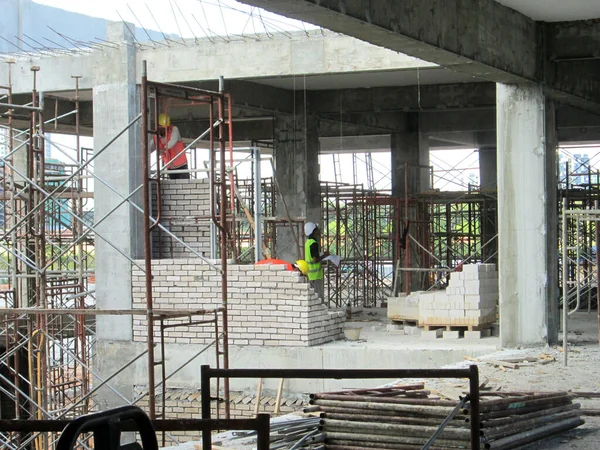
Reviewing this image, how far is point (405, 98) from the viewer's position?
70.6 ft

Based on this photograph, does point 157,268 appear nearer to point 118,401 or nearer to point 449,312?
point 118,401

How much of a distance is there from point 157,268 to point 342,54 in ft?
16.6

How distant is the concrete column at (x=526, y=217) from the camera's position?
545 inches

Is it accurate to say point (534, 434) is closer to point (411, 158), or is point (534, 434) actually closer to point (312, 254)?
point (312, 254)

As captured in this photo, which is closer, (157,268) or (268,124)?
(157,268)

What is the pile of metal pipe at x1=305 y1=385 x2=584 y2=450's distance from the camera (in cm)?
693

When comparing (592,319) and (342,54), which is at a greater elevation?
(342,54)

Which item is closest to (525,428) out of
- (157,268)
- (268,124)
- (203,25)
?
(157,268)

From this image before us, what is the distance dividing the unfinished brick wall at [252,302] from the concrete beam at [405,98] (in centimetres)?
632

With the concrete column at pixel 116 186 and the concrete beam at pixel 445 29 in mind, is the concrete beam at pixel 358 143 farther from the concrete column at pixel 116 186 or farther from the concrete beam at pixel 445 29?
the concrete beam at pixel 445 29

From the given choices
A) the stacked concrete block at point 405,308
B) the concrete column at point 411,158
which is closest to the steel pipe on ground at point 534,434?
the stacked concrete block at point 405,308

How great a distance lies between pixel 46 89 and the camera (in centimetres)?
1942

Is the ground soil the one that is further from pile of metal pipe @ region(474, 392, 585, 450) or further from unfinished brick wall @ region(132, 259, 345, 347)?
unfinished brick wall @ region(132, 259, 345, 347)

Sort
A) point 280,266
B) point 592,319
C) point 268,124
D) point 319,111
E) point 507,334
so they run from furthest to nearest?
point 268,124, point 319,111, point 592,319, point 280,266, point 507,334
